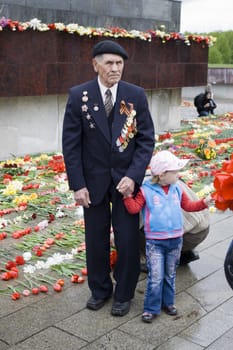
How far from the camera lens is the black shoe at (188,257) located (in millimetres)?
4980

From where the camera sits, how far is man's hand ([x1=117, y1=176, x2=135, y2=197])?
3.89 m

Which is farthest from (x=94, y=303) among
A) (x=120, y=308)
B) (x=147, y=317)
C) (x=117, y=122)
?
(x=117, y=122)

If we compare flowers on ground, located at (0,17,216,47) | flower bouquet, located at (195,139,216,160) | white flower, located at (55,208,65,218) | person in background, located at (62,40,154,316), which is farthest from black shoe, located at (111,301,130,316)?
flowers on ground, located at (0,17,216,47)

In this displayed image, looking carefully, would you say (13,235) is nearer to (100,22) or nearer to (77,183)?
(77,183)

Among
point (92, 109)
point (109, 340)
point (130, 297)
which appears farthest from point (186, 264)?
point (92, 109)

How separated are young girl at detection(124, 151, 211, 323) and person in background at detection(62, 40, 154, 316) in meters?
0.10

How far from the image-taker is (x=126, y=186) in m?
3.88

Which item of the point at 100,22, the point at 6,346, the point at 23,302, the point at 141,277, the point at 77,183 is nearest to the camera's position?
the point at 6,346

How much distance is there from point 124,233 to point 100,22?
866 centimetres

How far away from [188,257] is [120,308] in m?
1.11

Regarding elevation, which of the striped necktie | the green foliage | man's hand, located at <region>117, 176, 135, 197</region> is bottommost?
the green foliage

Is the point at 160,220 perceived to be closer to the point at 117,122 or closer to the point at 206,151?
the point at 117,122

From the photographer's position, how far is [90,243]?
4.20m

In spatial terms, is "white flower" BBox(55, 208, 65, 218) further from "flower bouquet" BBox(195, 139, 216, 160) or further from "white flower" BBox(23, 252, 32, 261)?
"flower bouquet" BBox(195, 139, 216, 160)
